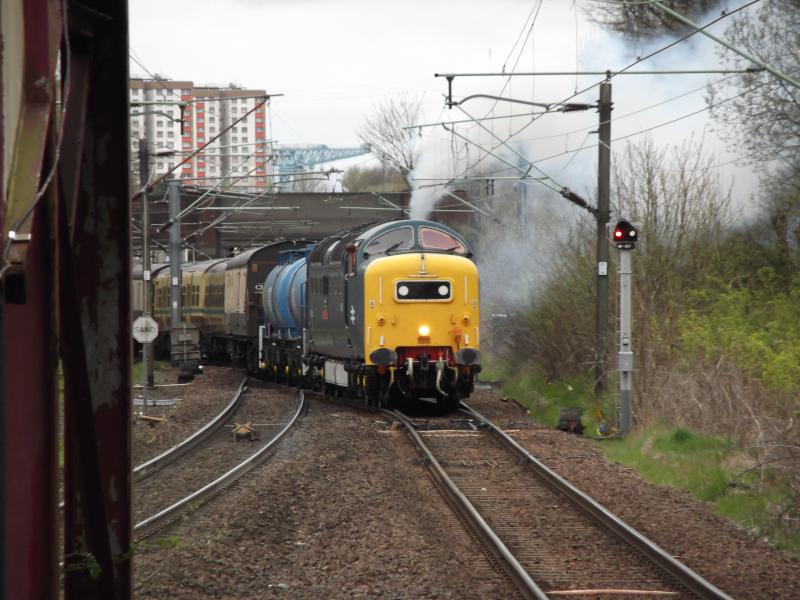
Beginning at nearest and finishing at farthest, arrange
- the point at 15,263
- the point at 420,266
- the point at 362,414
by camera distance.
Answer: the point at 15,263 < the point at 420,266 < the point at 362,414

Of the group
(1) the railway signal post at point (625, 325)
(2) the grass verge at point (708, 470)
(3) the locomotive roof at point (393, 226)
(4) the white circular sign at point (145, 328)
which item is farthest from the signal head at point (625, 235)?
(4) the white circular sign at point (145, 328)

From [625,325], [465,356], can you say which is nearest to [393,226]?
[465,356]

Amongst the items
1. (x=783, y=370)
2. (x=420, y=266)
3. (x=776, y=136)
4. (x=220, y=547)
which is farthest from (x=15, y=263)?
(x=776, y=136)

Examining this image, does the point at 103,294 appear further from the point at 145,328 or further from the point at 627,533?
the point at 145,328

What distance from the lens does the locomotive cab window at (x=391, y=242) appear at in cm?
1973

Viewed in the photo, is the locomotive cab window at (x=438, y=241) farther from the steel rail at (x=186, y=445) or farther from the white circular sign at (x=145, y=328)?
the white circular sign at (x=145, y=328)

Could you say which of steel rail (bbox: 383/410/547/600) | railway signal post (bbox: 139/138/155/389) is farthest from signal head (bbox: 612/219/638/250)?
railway signal post (bbox: 139/138/155/389)

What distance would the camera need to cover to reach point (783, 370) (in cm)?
1273

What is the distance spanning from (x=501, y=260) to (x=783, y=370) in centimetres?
1506

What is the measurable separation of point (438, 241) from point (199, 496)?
9.31 metres

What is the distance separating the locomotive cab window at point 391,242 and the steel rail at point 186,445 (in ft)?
13.2

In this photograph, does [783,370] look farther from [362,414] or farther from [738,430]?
[362,414]

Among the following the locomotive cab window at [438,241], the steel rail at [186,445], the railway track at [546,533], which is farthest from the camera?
the locomotive cab window at [438,241]

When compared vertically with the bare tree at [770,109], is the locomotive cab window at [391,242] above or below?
below
